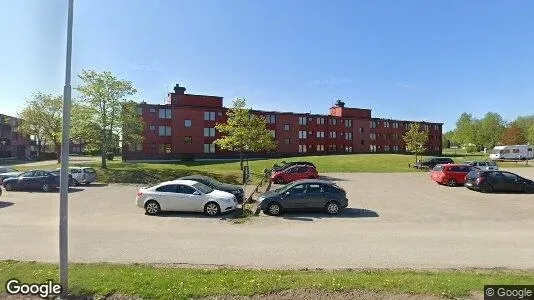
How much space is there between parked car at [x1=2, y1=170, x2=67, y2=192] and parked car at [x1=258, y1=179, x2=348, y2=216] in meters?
17.0

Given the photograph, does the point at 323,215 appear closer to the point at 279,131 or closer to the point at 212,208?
the point at 212,208

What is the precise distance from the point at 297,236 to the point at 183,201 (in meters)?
6.38

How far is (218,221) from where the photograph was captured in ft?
49.0

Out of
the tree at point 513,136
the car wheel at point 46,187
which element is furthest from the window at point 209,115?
the tree at point 513,136

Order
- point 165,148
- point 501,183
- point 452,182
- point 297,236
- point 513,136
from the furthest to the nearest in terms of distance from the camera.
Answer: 1. point 513,136
2. point 165,148
3. point 452,182
4. point 501,183
5. point 297,236

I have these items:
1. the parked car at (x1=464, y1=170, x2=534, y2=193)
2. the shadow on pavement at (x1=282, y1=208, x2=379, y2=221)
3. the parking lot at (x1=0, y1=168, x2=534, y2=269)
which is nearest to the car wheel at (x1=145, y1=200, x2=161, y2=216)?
the parking lot at (x1=0, y1=168, x2=534, y2=269)

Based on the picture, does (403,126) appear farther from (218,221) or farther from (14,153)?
(14,153)

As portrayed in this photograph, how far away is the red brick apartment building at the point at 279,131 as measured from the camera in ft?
188

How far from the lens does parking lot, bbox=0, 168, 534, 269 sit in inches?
374

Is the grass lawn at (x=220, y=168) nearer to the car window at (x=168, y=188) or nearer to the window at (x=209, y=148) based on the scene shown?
the window at (x=209, y=148)

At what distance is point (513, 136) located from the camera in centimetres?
9262

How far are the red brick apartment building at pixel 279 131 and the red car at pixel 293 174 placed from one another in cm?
2857

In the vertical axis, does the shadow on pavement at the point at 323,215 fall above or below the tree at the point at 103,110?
below

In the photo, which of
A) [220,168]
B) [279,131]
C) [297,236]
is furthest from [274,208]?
[279,131]
